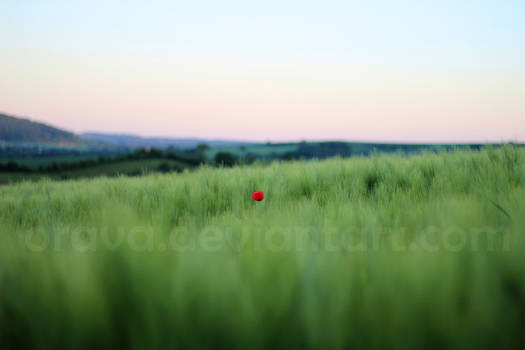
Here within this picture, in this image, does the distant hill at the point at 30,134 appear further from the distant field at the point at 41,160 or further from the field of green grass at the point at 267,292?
the field of green grass at the point at 267,292

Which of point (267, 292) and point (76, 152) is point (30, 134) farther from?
point (267, 292)

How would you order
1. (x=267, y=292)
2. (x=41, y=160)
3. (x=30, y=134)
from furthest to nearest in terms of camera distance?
(x=30, y=134), (x=41, y=160), (x=267, y=292)

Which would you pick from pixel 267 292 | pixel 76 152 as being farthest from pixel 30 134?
pixel 267 292

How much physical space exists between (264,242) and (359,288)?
226mm

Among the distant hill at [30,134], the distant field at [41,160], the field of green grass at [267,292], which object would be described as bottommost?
the distant field at [41,160]

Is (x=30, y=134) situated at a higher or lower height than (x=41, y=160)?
higher

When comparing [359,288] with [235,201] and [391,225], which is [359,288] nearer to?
[391,225]

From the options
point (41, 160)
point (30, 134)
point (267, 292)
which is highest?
point (30, 134)

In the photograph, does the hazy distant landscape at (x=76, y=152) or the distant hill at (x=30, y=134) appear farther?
the distant hill at (x=30, y=134)

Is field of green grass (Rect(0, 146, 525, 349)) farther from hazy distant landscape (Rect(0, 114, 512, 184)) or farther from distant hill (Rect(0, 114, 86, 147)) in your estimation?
distant hill (Rect(0, 114, 86, 147))

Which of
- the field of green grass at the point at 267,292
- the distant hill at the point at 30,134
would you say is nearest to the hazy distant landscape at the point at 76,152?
the distant hill at the point at 30,134

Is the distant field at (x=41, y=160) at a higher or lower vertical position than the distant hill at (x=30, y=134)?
lower

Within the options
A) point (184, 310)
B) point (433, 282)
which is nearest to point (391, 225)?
point (433, 282)

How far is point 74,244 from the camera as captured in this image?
69cm
